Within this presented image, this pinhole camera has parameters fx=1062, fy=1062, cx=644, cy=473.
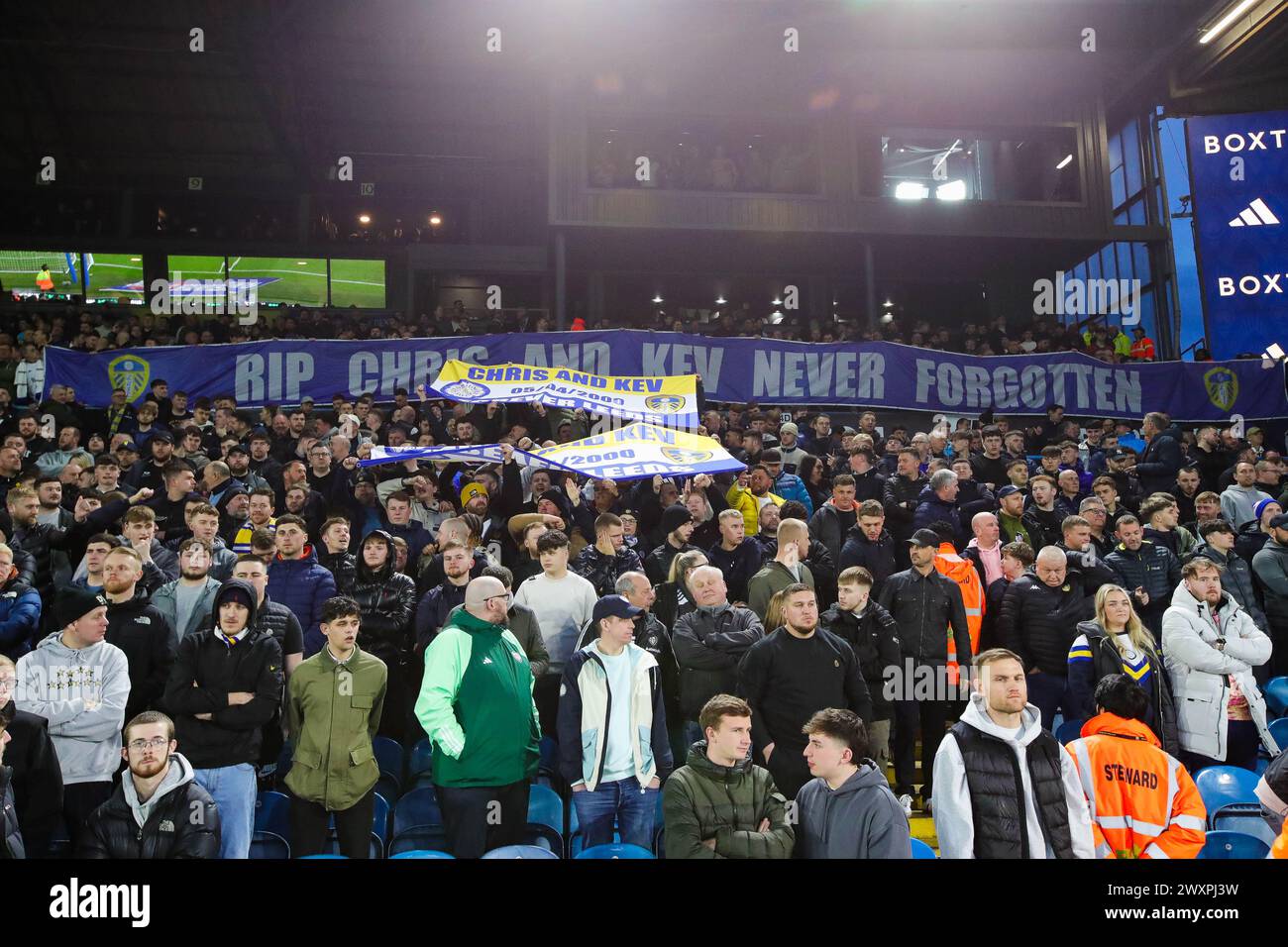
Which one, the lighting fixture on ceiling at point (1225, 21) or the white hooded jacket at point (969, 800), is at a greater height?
the lighting fixture on ceiling at point (1225, 21)

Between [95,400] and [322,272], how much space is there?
11.1 metres

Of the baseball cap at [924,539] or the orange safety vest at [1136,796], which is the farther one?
the baseball cap at [924,539]

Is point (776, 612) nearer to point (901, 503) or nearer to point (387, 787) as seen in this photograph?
point (387, 787)

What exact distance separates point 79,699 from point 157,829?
1.15m

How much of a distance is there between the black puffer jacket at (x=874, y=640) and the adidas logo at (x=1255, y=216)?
18.5 metres

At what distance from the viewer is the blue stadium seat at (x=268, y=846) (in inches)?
221

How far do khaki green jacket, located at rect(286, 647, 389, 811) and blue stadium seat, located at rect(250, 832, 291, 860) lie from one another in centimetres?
34

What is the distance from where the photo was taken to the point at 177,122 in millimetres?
24547

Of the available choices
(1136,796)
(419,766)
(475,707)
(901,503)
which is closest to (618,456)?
(901,503)

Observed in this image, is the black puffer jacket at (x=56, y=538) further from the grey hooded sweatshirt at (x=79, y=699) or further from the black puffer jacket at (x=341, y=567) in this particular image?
the grey hooded sweatshirt at (x=79, y=699)

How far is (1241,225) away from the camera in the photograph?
2102 cm

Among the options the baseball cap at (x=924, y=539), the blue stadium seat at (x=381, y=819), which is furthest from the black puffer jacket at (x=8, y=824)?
the baseball cap at (x=924, y=539)

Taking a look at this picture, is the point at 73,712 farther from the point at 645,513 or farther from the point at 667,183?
the point at 667,183
